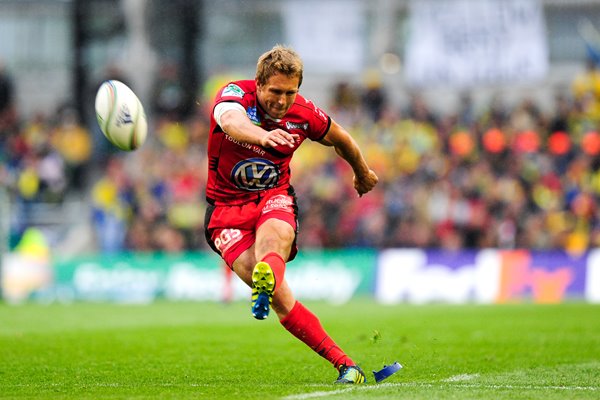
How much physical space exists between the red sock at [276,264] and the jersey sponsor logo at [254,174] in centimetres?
69

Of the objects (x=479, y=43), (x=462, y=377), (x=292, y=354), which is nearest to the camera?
(x=462, y=377)

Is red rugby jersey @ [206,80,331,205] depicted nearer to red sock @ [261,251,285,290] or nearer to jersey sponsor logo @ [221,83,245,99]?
jersey sponsor logo @ [221,83,245,99]

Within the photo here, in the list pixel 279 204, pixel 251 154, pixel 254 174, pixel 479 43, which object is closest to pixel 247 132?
pixel 251 154

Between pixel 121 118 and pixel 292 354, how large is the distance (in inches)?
130

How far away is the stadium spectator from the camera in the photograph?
7602 mm

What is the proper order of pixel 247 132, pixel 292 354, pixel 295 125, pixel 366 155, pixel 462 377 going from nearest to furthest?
pixel 247 132, pixel 295 125, pixel 462 377, pixel 292 354, pixel 366 155

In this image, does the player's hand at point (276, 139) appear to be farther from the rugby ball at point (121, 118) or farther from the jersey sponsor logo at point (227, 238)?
the rugby ball at point (121, 118)

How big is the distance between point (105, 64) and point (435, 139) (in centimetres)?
866

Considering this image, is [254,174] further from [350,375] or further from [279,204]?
[350,375]

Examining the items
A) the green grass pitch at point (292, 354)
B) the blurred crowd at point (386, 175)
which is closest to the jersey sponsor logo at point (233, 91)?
the green grass pitch at point (292, 354)

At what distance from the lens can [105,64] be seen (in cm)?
2780

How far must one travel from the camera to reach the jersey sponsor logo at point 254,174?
8.05 m

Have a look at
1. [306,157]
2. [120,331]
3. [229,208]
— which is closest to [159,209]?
[306,157]

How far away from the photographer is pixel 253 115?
25.8 ft
